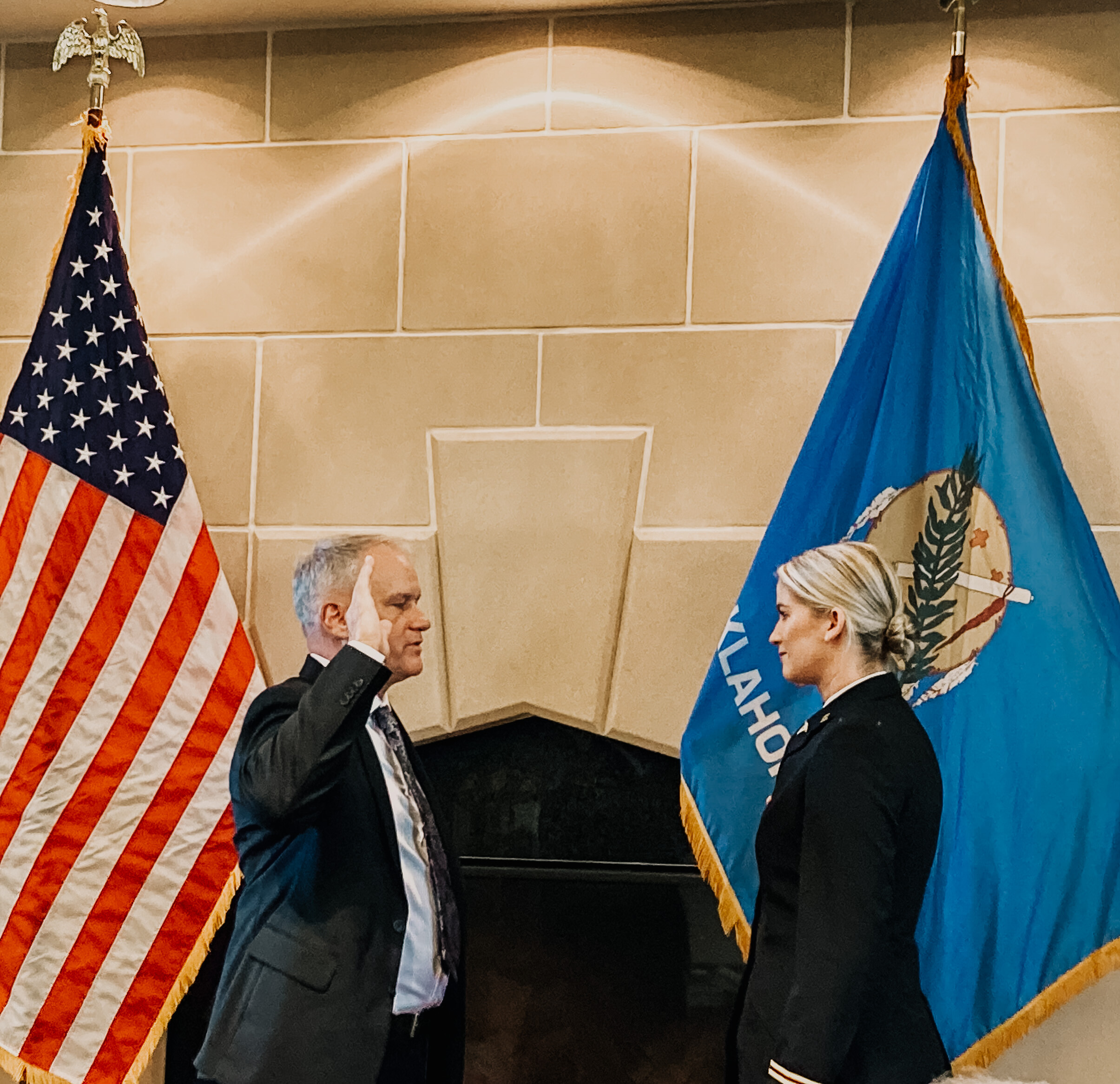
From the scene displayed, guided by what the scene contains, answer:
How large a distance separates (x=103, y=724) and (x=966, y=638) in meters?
1.86

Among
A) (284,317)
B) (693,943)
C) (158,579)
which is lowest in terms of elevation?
(693,943)

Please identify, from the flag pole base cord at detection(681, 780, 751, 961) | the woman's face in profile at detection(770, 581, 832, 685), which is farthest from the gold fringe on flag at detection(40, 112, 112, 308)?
the woman's face in profile at detection(770, 581, 832, 685)

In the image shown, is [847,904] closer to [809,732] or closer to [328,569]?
[809,732]

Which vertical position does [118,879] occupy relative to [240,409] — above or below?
below

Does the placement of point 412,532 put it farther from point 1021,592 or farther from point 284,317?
point 1021,592

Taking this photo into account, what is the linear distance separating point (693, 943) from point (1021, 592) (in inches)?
42.6

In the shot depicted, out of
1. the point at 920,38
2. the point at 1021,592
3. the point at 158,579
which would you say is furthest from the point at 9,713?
the point at 920,38

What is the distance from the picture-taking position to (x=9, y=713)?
10.5 ft

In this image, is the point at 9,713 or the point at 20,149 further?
the point at 20,149

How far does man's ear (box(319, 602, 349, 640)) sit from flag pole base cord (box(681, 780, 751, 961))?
2.81 ft

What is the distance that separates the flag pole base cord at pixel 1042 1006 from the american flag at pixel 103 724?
159 cm

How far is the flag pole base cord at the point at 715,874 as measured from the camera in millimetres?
2916

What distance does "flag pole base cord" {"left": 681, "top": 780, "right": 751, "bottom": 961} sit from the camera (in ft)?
9.57

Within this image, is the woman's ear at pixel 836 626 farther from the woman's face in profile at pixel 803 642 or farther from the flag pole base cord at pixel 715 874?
the flag pole base cord at pixel 715 874
